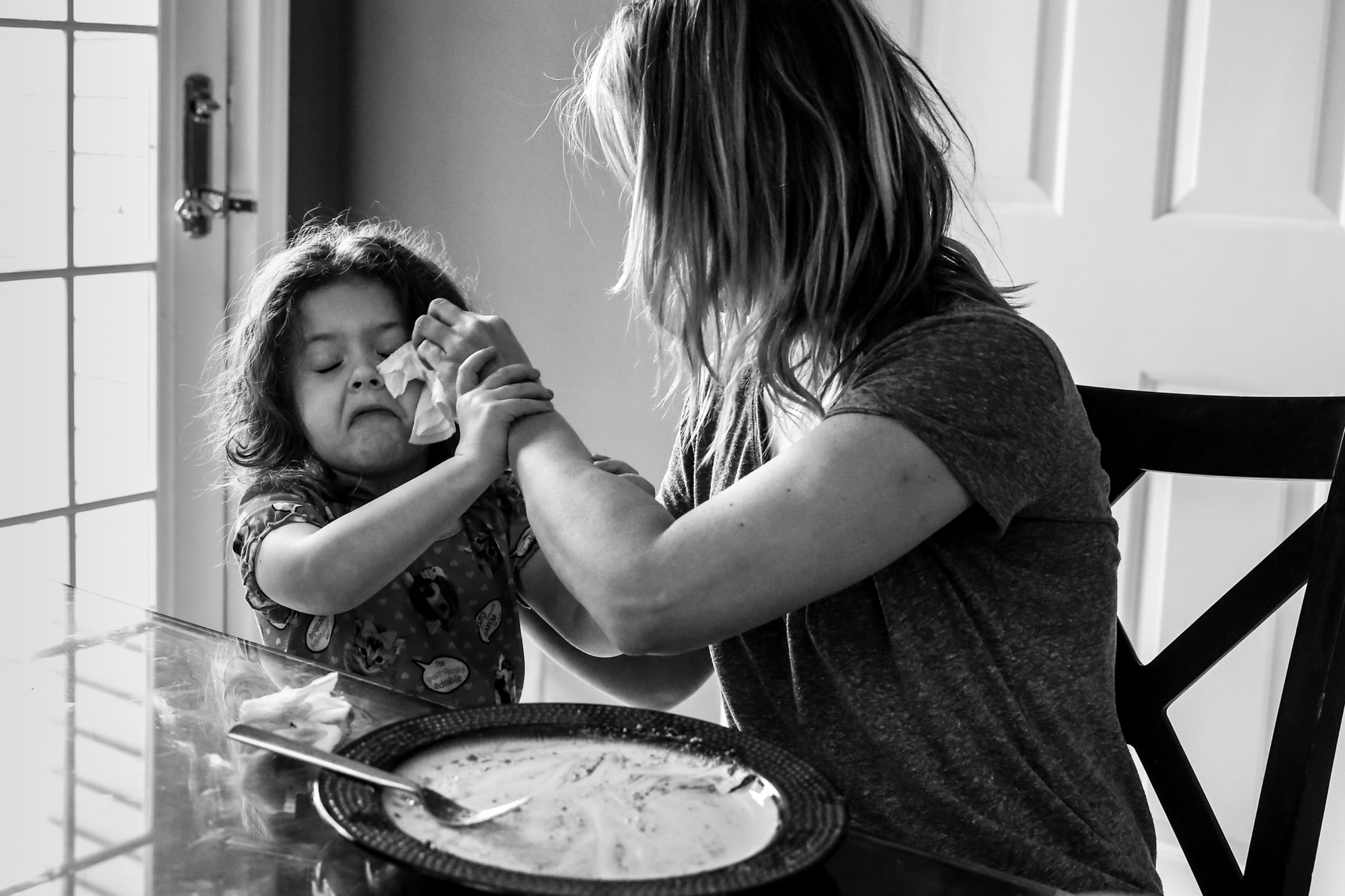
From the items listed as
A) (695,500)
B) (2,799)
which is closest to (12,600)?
(2,799)

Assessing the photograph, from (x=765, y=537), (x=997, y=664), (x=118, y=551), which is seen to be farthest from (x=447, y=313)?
(x=118, y=551)

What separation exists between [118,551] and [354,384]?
1451mm

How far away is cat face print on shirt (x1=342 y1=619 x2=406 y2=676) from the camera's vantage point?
1324 mm

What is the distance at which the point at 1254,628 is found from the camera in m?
1.11

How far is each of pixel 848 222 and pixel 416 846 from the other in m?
0.60

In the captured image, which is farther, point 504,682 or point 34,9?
point 34,9

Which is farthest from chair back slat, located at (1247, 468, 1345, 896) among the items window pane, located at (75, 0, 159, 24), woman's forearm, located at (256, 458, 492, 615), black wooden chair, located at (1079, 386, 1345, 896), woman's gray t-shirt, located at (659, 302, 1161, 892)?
window pane, located at (75, 0, 159, 24)

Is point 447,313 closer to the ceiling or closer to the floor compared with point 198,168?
closer to the floor

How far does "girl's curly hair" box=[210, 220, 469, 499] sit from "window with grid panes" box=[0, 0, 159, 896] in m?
1.13

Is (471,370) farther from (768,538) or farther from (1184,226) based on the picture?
(1184,226)

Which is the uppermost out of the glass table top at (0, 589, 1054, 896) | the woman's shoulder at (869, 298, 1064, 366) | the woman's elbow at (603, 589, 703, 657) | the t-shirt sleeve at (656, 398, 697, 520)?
the woman's shoulder at (869, 298, 1064, 366)

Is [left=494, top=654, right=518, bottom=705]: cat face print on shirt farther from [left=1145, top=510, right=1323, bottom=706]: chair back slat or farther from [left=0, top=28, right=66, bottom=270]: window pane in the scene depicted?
[left=0, top=28, right=66, bottom=270]: window pane

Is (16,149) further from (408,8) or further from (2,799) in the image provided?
(2,799)

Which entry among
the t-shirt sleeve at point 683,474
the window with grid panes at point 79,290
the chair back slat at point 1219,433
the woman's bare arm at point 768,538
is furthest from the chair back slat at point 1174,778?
the window with grid panes at point 79,290
